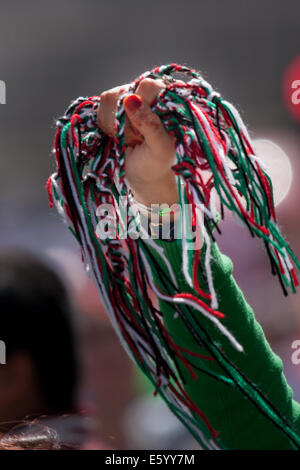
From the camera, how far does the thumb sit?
39cm

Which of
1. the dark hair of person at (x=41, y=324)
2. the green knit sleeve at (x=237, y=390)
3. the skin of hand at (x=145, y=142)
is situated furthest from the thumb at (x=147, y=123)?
the dark hair of person at (x=41, y=324)

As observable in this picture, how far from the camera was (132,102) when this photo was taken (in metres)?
0.39

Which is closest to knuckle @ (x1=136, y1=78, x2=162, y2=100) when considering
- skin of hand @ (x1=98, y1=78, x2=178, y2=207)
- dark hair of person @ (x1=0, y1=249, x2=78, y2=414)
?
skin of hand @ (x1=98, y1=78, x2=178, y2=207)

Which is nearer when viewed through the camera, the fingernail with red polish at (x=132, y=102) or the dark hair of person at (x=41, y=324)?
the fingernail with red polish at (x=132, y=102)

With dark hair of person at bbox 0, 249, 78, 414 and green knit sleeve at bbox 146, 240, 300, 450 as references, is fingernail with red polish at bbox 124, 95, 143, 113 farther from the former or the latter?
dark hair of person at bbox 0, 249, 78, 414

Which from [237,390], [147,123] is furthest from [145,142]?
[237,390]

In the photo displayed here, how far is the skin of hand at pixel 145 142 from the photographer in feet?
1.30

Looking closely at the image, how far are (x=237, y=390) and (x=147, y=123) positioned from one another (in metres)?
0.30

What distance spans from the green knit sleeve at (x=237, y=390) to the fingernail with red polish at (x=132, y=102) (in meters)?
0.16

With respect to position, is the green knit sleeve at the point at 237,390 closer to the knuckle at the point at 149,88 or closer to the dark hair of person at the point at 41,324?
the knuckle at the point at 149,88

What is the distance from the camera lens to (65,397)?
906 millimetres

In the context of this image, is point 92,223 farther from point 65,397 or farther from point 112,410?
point 112,410

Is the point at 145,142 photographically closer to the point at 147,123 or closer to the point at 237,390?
the point at 147,123
